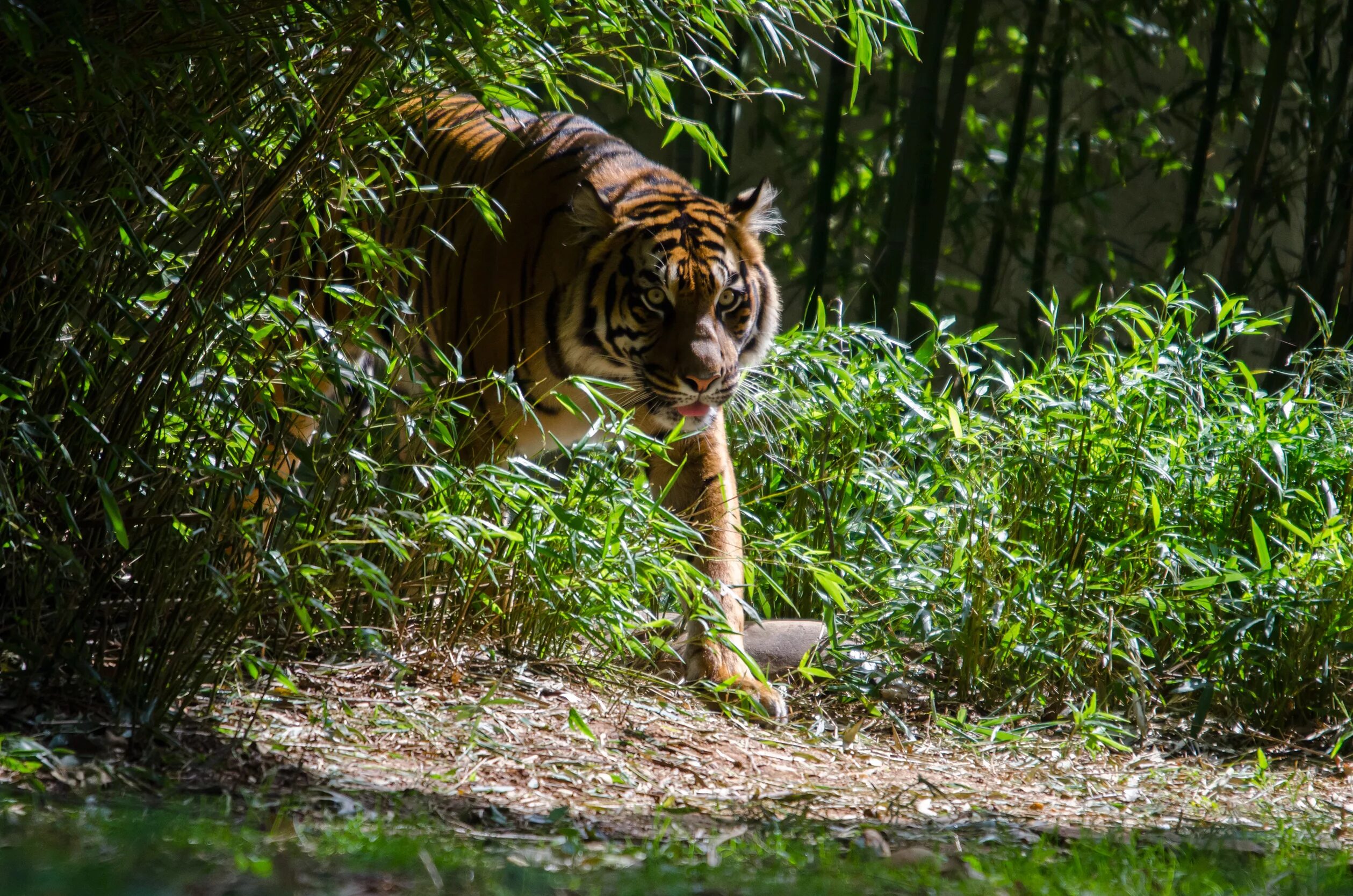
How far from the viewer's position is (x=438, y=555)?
2730 mm

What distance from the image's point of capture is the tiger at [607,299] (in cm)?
345

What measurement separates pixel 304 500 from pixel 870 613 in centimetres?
171

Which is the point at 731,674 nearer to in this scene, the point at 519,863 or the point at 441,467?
the point at 441,467

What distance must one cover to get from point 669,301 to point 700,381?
284mm

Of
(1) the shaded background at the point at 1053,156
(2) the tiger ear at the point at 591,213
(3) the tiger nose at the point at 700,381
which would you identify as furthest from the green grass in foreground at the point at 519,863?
(1) the shaded background at the point at 1053,156

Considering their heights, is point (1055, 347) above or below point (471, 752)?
above

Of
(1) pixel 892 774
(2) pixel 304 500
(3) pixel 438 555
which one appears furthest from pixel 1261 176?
(2) pixel 304 500

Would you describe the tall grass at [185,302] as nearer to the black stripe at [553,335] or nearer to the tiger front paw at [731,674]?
the tiger front paw at [731,674]

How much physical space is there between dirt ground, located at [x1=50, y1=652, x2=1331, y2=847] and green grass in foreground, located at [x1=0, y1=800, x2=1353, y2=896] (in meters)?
0.15

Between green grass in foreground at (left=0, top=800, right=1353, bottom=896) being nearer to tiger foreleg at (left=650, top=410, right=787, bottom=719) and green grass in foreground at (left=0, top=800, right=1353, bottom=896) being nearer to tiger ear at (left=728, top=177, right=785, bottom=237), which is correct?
tiger foreleg at (left=650, top=410, right=787, bottom=719)

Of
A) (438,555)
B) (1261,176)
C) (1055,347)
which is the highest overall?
(1261,176)

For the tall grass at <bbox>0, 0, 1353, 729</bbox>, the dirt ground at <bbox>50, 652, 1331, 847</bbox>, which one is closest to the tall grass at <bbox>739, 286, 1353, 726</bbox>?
the tall grass at <bbox>0, 0, 1353, 729</bbox>

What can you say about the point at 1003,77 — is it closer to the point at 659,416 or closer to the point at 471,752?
the point at 659,416

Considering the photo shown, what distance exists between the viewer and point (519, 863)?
174 cm
